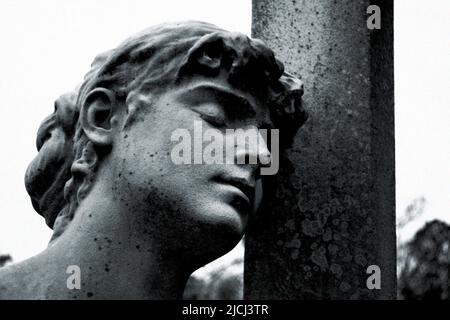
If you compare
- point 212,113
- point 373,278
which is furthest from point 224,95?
point 373,278

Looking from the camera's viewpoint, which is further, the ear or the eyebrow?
the ear

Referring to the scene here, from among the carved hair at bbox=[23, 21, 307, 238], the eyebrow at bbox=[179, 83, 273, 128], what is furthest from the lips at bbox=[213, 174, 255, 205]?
the carved hair at bbox=[23, 21, 307, 238]

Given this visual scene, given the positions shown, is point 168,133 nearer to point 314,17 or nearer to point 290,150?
point 290,150

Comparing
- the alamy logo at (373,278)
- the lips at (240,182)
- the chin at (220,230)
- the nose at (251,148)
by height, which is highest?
the nose at (251,148)

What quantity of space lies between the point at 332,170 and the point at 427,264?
13.5 metres

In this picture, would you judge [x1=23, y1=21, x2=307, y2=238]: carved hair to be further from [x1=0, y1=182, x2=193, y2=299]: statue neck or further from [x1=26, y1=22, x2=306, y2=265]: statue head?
[x1=0, y1=182, x2=193, y2=299]: statue neck

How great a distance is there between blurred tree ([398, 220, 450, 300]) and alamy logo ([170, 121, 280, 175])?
1294 centimetres

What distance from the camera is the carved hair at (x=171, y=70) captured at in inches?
221

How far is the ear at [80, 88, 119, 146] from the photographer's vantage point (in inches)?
225

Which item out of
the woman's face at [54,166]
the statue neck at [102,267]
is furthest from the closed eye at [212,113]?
the woman's face at [54,166]

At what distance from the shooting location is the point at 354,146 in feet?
20.4

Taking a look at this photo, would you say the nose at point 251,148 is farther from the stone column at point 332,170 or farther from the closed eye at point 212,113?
the stone column at point 332,170
